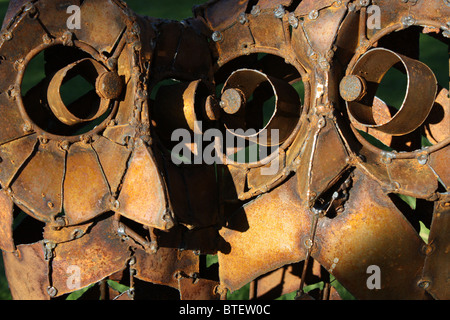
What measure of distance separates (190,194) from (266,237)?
378 mm

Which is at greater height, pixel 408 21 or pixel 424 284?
pixel 408 21

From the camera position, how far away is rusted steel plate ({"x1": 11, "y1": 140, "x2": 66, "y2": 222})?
2.73m

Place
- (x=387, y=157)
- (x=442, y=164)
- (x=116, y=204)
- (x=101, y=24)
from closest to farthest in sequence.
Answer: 1. (x=442, y=164)
2. (x=387, y=157)
3. (x=116, y=204)
4. (x=101, y=24)

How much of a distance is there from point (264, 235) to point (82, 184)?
0.81m

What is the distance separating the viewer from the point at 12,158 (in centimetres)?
271

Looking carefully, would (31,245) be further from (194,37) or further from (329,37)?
(329,37)

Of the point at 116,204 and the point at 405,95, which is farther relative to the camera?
the point at 116,204

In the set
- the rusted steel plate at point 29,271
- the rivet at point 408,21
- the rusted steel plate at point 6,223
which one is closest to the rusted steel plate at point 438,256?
the rivet at point 408,21

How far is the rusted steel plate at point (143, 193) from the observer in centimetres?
254

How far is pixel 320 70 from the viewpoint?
2.64m

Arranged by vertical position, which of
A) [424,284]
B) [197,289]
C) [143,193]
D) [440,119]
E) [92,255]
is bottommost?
[197,289]

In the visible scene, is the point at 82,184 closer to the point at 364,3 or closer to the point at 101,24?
the point at 101,24

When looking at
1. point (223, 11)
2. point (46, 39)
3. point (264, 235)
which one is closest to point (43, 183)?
point (46, 39)

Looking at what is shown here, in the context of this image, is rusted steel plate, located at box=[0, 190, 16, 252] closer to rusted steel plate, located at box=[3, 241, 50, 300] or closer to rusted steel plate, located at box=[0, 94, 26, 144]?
rusted steel plate, located at box=[3, 241, 50, 300]
